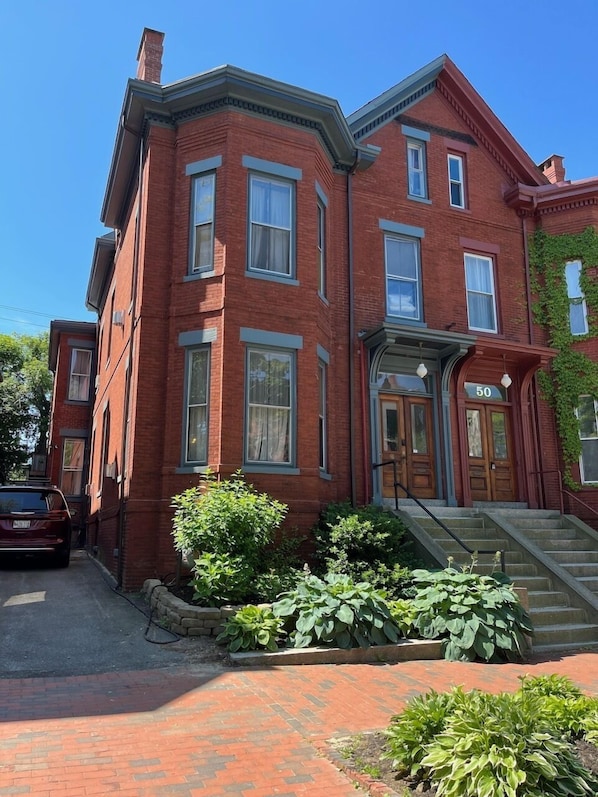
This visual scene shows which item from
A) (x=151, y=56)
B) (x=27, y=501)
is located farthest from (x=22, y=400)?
(x=151, y=56)

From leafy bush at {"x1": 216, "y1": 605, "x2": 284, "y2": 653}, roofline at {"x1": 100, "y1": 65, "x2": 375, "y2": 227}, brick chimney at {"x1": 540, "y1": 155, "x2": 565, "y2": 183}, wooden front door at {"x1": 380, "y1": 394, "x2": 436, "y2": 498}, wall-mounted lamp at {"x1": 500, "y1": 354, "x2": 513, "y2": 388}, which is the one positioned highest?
brick chimney at {"x1": 540, "y1": 155, "x2": 565, "y2": 183}

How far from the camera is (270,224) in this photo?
12258 mm

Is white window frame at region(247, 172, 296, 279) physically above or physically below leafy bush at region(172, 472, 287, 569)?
above

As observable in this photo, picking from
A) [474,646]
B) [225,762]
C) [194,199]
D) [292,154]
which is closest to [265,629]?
[474,646]

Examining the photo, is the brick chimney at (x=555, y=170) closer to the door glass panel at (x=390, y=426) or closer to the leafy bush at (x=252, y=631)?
the door glass panel at (x=390, y=426)

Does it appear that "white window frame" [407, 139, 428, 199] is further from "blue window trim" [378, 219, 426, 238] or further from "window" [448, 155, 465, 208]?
"blue window trim" [378, 219, 426, 238]

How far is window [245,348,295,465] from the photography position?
11.2 m

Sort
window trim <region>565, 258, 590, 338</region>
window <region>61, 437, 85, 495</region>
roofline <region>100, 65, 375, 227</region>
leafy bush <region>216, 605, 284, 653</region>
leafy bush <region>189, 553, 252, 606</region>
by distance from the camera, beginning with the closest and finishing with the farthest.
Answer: leafy bush <region>216, 605, 284, 653</region> < leafy bush <region>189, 553, 252, 606</region> < roofline <region>100, 65, 375, 227</region> < window trim <region>565, 258, 590, 338</region> < window <region>61, 437, 85, 495</region>

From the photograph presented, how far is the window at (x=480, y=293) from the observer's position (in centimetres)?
1490

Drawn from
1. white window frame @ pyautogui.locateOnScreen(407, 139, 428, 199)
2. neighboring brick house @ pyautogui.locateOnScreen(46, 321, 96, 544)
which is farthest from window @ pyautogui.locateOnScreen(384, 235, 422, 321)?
neighboring brick house @ pyautogui.locateOnScreen(46, 321, 96, 544)

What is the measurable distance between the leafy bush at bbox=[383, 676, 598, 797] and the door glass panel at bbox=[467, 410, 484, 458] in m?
9.95

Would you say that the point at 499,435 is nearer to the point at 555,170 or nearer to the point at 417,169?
the point at 417,169

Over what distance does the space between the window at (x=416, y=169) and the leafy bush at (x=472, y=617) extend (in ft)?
32.0

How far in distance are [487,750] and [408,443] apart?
32.8 ft
